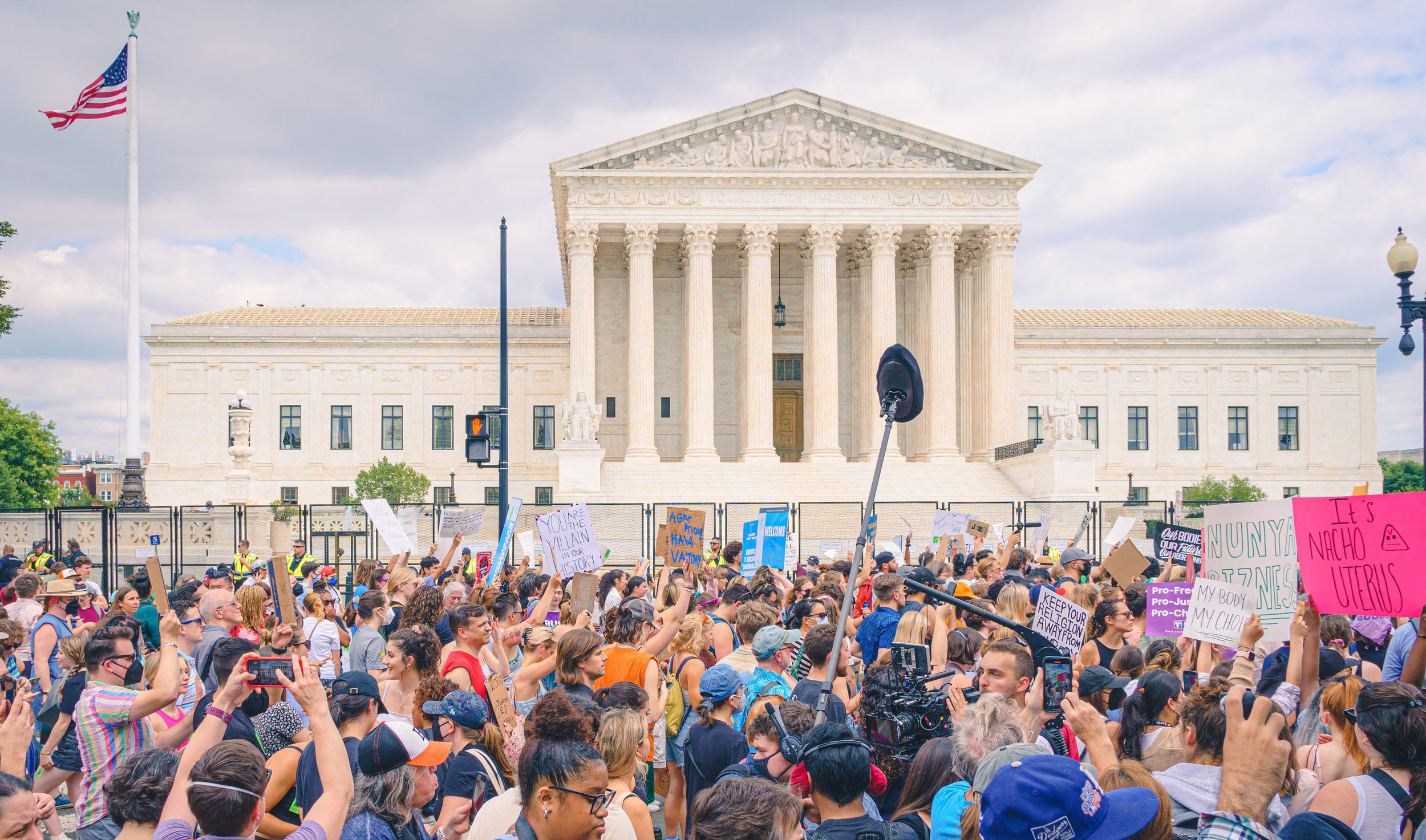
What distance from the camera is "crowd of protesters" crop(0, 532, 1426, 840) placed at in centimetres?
422

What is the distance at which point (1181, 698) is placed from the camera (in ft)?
20.4

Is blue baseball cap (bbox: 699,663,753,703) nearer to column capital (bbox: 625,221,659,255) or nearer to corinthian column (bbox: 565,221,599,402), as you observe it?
corinthian column (bbox: 565,221,599,402)

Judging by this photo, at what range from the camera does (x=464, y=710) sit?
5.55 metres

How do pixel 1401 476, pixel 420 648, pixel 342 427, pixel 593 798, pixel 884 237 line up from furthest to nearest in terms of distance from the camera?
pixel 1401 476 < pixel 342 427 < pixel 884 237 < pixel 420 648 < pixel 593 798

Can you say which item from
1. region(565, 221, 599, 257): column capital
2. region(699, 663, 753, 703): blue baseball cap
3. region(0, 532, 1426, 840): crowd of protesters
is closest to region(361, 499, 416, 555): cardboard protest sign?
region(0, 532, 1426, 840): crowd of protesters

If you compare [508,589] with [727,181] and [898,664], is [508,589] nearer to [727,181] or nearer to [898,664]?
[898,664]

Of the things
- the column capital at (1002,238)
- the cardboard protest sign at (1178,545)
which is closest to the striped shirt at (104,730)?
the cardboard protest sign at (1178,545)

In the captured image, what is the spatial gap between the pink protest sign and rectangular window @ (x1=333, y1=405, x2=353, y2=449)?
54962 millimetres

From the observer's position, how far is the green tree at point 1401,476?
79562 millimetres

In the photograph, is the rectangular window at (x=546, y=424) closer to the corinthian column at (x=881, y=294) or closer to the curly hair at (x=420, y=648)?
the corinthian column at (x=881, y=294)

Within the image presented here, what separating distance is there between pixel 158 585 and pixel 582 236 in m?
36.9

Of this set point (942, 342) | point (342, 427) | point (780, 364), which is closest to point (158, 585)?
point (942, 342)

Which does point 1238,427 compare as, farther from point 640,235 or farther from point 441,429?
point 441,429

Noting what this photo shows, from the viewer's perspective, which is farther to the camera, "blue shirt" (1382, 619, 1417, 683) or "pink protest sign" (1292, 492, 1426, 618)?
"blue shirt" (1382, 619, 1417, 683)
